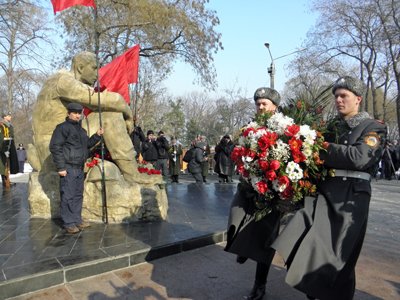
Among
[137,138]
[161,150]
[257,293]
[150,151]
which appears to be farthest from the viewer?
[161,150]

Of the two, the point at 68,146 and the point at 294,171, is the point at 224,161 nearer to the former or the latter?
the point at 68,146

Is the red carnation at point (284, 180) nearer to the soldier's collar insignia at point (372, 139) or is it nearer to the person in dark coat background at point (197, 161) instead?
the soldier's collar insignia at point (372, 139)

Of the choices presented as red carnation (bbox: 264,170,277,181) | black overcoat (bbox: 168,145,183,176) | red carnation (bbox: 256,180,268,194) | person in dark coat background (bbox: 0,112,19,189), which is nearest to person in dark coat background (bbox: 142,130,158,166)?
black overcoat (bbox: 168,145,183,176)

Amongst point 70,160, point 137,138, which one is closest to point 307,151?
point 70,160

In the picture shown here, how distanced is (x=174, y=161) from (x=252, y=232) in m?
10.4

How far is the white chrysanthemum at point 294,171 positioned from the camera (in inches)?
95.4

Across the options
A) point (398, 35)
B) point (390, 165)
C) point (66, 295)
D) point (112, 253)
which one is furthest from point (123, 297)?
point (398, 35)

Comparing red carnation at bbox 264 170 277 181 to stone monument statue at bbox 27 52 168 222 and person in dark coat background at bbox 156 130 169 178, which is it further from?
person in dark coat background at bbox 156 130 169 178

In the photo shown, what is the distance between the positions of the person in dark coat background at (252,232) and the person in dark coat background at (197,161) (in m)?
8.86

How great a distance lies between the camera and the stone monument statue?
17.3ft

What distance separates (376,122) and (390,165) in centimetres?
1461

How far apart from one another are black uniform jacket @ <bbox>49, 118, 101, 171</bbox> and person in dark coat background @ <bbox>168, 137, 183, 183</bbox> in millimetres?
8116

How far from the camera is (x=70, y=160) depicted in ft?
15.6

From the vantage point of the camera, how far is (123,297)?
127 inches
